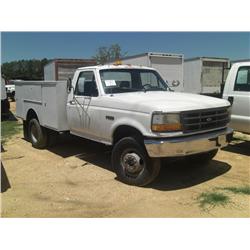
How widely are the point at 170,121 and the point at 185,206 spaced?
1195 millimetres

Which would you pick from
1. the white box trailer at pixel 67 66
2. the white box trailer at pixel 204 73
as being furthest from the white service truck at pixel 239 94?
the white box trailer at pixel 204 73

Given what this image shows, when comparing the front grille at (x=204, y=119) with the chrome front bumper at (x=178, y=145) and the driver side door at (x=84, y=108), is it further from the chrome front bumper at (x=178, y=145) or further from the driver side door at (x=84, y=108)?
the driver side door at (x=84, y=108)

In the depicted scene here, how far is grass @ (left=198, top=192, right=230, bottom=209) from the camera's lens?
4840 millimetres

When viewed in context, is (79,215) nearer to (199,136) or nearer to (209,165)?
(199,136)

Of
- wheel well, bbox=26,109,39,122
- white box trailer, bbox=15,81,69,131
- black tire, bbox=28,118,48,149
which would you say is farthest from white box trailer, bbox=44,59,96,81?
black tire, bbox=28,118,48,149

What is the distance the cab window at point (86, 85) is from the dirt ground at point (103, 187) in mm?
1408

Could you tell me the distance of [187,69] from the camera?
1709 centimetres

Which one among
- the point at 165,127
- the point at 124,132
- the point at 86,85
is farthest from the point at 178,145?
the point at 86,85

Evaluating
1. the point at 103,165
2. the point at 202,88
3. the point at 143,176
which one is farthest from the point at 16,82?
the point at 202,88

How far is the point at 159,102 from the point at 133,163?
1037 millimetres

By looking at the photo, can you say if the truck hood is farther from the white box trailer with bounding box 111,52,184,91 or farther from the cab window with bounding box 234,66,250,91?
the white box trailer with bounding box 111,52,184,91

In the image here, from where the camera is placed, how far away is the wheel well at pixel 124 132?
5468 millimetres

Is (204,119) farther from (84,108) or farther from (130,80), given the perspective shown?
(84,108)

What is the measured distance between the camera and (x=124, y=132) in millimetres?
5832
